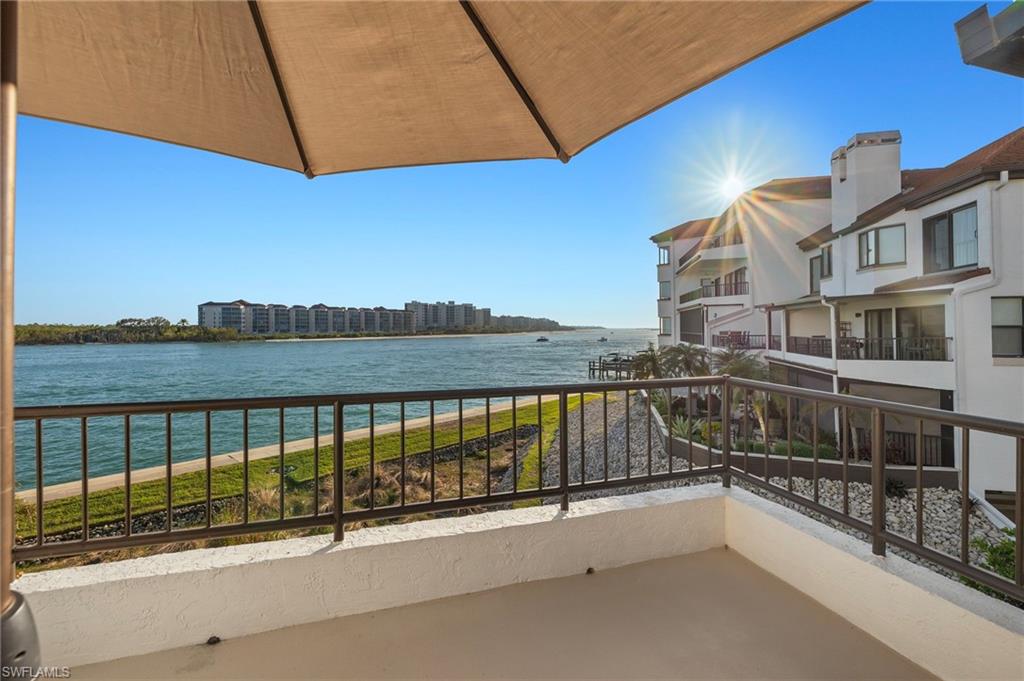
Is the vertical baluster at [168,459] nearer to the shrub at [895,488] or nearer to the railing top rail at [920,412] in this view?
the railing top rail at [920,412]

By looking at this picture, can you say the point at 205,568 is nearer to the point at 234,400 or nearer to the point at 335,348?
the point at 234,400

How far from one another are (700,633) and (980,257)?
11852mm

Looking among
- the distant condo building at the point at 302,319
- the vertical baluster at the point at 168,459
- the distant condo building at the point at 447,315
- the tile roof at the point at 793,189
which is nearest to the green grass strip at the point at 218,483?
the vertical baluster at the point at 168,459

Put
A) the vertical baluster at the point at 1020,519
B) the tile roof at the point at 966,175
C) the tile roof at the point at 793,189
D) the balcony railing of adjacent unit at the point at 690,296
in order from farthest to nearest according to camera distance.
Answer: the balcony railing of adjacent unit at the point at 690,296
the tile roof at the point at 793,189
the tile roof at the point at 966,175
the vertical baluster at the point at 1020,519

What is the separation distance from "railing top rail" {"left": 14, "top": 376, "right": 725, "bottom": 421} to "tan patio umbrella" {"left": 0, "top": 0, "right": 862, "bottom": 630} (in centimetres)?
99

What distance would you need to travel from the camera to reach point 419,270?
48.7 metres

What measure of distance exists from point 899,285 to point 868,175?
462 cm

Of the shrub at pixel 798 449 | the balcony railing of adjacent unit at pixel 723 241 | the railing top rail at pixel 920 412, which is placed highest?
the balcony railing of adjacent unit at pixel 723 241

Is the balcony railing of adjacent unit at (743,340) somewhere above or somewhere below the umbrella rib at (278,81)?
below

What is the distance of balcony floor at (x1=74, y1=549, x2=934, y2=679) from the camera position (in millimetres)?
1567

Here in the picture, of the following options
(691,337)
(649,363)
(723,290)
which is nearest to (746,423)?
(649,363)

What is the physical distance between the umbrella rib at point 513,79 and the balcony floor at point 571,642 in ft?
5.83

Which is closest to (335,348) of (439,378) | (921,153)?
(439,378)

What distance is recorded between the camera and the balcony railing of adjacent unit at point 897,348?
34.6 feet
